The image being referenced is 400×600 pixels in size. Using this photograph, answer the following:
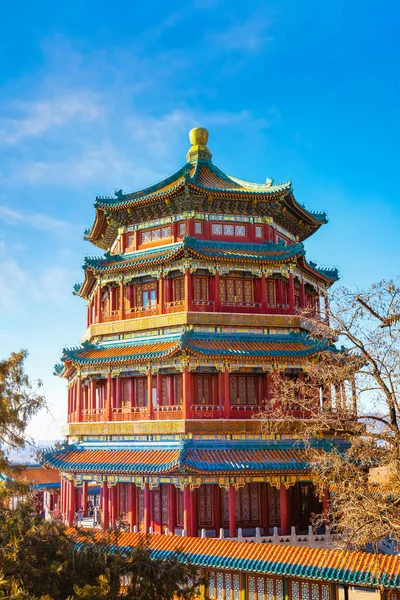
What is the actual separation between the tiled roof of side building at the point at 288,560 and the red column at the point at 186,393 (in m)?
6.12

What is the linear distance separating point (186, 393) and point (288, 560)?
9469mm

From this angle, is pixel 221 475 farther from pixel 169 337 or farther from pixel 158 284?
pixel 158 284

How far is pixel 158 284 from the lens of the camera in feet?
92.8

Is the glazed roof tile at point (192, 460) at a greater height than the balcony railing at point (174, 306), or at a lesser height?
lesser

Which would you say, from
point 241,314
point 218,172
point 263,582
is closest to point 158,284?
point 241,314

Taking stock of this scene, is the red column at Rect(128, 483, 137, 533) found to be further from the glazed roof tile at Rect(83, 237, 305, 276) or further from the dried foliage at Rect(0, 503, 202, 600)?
the dried foliage at Rect(0, 503, 202, 600)

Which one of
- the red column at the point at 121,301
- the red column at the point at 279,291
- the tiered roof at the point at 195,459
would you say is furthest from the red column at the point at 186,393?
the red column at the point at 279,291

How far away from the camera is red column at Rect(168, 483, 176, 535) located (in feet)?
80.3

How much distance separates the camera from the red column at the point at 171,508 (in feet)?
80.3

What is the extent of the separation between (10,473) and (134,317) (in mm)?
11678

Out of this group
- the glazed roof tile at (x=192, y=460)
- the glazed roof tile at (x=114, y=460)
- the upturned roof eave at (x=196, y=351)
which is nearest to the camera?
the glazed roof tile at (x=192, y=460)

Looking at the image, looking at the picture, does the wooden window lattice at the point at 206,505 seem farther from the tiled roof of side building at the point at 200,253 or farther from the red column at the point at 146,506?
the tiled roof of side building at the point at 200,253

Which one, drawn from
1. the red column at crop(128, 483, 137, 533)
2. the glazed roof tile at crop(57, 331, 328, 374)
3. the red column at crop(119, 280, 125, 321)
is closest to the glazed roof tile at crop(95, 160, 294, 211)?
the red column at crop(119, 280, 125, 321)

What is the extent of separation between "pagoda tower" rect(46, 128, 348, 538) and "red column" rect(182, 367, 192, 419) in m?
0.06
